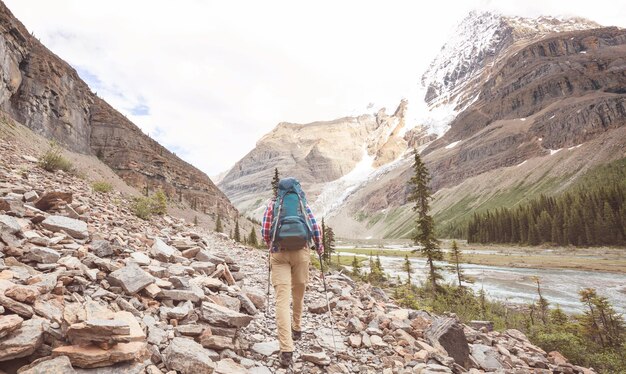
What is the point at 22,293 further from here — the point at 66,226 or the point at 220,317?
the point at 66,226

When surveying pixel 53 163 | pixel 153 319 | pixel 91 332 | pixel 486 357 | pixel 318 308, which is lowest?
pixel 486 357

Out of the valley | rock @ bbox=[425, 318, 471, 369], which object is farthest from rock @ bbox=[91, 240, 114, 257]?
the valley

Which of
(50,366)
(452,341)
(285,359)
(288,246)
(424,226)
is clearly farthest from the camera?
(424,226)

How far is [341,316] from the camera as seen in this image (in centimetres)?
942

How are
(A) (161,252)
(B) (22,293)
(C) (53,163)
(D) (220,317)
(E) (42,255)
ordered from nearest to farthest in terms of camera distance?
(B) (22,293) < (E) (42,255) < (D) (220,317) < (A) (161,252) < (C) (53,163)

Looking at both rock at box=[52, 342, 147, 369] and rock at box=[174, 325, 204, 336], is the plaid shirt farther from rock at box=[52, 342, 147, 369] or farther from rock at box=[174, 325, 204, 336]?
rock at box=[52, 342, 147, 369]

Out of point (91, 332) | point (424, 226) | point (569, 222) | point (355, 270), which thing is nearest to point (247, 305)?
point (91, 332)

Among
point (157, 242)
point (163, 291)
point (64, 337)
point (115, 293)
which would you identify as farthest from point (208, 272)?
point (64, 337)

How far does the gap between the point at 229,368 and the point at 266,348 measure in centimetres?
152

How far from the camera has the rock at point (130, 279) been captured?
5.91 meters

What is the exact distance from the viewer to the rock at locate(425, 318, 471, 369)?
787 cm

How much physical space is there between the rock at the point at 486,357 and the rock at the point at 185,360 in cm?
692

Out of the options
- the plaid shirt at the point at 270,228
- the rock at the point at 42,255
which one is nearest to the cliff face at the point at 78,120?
the rock at the point at 42,255

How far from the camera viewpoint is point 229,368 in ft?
16.2
